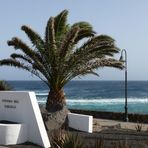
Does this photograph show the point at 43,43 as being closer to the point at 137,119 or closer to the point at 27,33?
the point at 27,33

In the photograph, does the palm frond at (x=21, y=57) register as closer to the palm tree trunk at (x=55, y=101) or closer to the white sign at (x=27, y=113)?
the palm tree trunk at (x=55, y=101)

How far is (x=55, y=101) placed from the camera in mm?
21516

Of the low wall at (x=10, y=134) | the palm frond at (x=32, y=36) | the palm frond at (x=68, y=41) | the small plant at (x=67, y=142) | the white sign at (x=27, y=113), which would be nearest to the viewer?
the small plant at (x=67, y=142)

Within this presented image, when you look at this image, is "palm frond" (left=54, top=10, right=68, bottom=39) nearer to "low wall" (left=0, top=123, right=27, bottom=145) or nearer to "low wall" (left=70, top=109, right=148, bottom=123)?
"low wall" (left=70, top=109, right=148, bottom=123)

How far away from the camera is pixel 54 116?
787 inches

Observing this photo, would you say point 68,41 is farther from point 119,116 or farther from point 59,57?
point 119,116

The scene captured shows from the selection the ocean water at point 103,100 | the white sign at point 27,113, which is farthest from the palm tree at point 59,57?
the ocean water at point 103,100

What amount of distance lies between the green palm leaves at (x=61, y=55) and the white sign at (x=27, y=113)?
6034mm

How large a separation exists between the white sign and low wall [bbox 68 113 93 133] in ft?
14.5

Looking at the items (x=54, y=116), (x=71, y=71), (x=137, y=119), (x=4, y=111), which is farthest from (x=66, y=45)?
(x=137, y=119)

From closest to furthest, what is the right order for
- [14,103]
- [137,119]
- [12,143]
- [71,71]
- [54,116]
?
[12,143]
[14,103]
[54,116]
[71,71]
[137,119]

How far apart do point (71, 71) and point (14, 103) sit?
22.8ft

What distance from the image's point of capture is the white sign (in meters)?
14.3

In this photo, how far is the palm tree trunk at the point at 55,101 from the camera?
21094 millimetres
